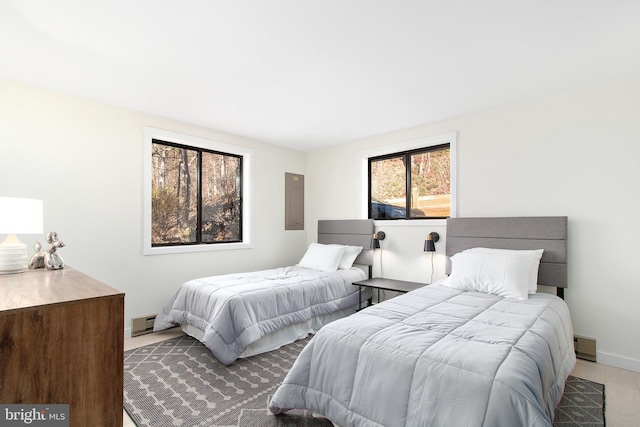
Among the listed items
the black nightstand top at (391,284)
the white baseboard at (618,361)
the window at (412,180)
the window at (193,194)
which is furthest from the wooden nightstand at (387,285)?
the window at (193,194)

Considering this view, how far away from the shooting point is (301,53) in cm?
232

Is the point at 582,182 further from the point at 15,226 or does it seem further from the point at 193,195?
the point at 15,226

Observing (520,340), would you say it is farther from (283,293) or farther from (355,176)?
(355,176)

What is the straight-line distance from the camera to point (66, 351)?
125 cm

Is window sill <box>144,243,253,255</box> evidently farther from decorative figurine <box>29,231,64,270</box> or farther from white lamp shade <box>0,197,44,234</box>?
white lamp shade <box>0,197,44,234</box>

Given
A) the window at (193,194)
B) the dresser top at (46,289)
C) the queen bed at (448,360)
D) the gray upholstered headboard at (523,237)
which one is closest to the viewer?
the dresser top at (46,289)

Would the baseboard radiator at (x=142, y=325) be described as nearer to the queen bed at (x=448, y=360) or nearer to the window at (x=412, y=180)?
the queen bed at (x=448, y=360)

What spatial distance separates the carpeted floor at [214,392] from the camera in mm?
1985

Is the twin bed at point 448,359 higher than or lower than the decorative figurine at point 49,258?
lower

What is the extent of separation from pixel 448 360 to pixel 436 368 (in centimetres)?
7

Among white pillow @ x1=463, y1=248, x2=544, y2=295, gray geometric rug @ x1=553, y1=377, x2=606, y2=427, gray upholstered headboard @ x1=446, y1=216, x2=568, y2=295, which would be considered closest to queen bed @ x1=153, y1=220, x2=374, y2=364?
gray upholstered headboard @ x1=446, y1=216, x2=568, y2=295

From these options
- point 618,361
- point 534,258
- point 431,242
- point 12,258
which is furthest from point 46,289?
point 618,361

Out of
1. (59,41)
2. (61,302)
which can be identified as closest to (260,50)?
(59,41)

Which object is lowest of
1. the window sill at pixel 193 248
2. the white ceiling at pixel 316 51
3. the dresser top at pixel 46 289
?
the window sill at pixel 193 248
